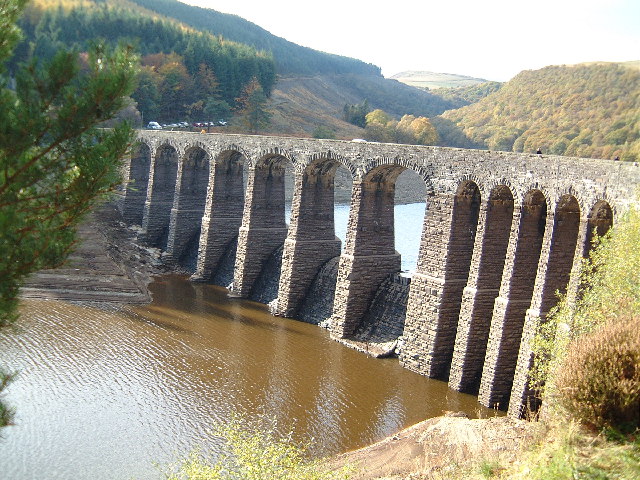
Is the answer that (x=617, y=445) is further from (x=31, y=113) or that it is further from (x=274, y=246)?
(x=274, y=246)

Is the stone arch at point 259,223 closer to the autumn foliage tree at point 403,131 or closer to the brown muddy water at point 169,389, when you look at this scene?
the brown muddy water at point 169,389

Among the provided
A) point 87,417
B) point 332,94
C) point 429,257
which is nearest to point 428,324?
point 429,257

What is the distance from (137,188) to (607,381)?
40.9 m

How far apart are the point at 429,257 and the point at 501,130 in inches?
1618

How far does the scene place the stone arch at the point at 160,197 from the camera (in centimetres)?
4250

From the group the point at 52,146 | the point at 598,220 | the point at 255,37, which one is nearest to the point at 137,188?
the point at 598,220

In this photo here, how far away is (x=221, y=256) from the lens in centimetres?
3634

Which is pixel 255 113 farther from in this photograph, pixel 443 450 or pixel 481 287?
pixel 443 450

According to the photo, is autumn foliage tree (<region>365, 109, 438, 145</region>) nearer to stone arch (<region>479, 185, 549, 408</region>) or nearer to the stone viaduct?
the stone viaduct

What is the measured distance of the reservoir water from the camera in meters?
16.9

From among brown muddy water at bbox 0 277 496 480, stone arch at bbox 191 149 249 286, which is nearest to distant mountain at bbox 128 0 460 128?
stone arch at bbox 191 149 249 286

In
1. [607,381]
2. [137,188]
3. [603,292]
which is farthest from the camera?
[137,188]

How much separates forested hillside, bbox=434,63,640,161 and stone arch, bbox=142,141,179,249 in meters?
27.0

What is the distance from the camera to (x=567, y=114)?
54688 millimetres
